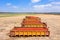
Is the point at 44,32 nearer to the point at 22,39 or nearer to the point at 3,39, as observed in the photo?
the point at 22,39

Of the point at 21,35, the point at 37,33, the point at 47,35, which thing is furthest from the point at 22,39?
the point at 47,35

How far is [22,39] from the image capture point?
18.7m

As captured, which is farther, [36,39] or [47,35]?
[47,35]

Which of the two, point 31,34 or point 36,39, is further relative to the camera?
point 31,34

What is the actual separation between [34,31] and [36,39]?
4.94 ft

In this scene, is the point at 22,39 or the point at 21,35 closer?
the point at 22,39

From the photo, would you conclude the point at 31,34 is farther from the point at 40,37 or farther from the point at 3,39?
the point at 3,39

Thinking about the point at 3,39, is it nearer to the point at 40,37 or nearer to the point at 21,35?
the point at 21,35

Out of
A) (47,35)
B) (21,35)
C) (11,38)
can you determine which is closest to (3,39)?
(11,38)

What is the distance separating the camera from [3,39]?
62.2 ft

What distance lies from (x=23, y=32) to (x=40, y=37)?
2718 mm

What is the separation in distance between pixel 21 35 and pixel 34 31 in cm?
213

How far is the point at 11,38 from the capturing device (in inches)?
758

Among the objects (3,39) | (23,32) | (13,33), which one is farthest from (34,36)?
(3,39)
